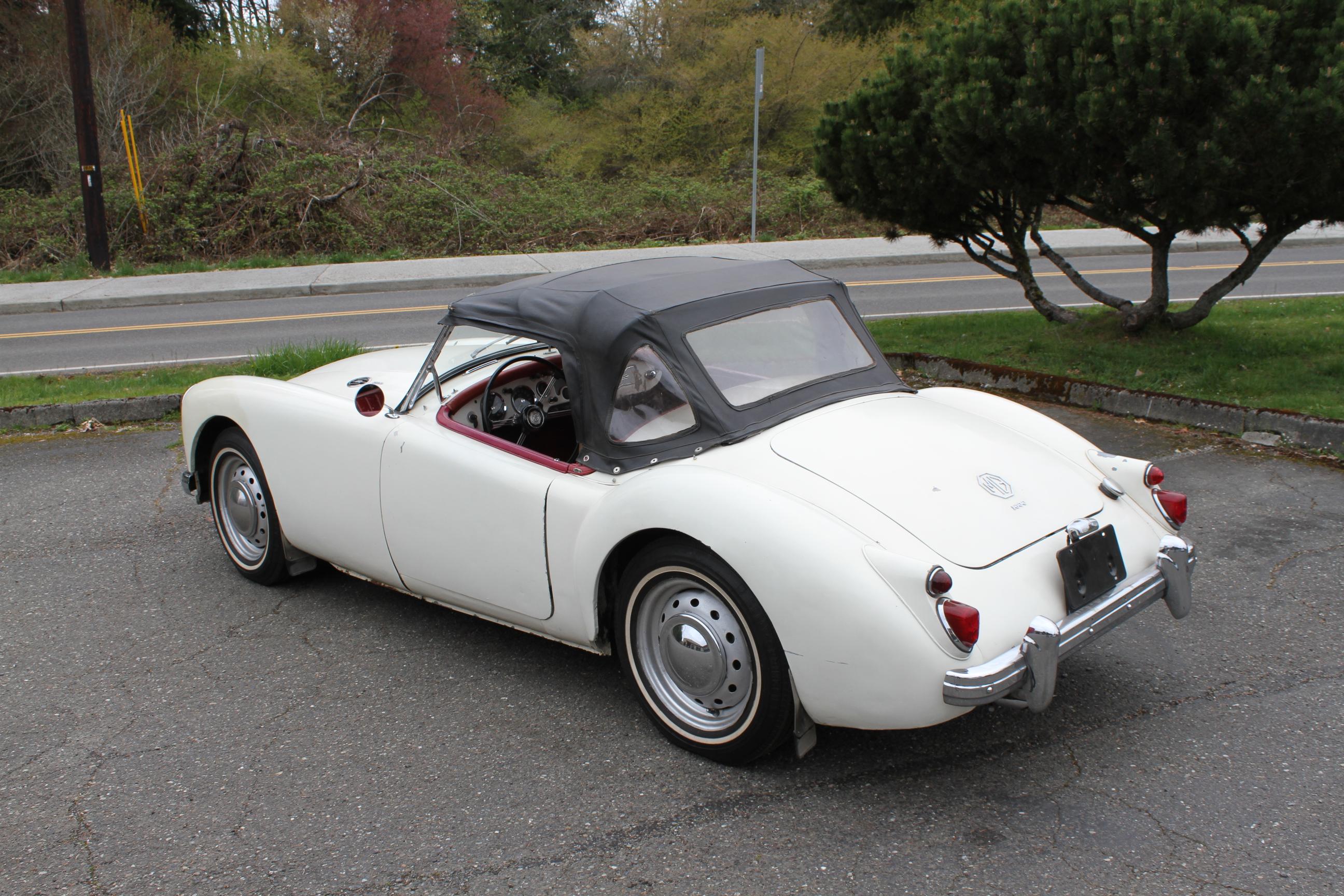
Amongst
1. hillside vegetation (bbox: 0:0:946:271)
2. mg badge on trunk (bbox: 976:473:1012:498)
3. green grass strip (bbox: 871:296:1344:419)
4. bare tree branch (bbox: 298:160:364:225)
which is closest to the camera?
mg badge on trunk (bbox: 976:473:1012:498)

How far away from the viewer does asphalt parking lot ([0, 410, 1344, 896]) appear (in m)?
2.87

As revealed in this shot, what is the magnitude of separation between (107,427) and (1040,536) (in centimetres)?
681

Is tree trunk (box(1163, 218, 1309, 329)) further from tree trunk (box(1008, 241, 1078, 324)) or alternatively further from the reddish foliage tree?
the reddish foliage tree

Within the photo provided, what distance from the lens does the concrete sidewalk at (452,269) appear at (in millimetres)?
15930

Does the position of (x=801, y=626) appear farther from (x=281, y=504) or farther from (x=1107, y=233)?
(x=1107, y=233)

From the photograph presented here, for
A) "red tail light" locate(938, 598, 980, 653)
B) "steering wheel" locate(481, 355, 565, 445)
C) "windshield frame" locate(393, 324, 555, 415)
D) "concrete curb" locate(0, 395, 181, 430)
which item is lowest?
"concrete curb" locate(0, 395, 181, 430)

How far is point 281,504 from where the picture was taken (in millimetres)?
4621

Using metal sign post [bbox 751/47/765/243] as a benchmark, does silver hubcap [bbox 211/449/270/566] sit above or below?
below

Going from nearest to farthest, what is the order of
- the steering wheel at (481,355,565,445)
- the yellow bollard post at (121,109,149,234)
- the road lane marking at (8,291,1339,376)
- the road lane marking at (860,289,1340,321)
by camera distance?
1. the steering wheel at (481,355,565,445)
2. the road lane marking at (8,291,1339,376)
3. the road lane marking at (860,289,1340,321)
4. the yellow bollard post at (121,109,149,234)

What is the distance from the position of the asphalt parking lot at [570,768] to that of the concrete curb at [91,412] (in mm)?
3335

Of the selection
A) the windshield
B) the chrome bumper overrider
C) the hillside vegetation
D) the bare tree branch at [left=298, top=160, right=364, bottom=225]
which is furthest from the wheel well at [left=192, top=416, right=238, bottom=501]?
the bare tree branch at [left=298, top=160, right=364, bottom=225]

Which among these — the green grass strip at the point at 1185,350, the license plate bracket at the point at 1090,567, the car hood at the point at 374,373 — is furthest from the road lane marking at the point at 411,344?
the license plate bracket at the point at 1090,567

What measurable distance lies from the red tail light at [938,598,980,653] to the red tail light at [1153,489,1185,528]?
48.5 inches

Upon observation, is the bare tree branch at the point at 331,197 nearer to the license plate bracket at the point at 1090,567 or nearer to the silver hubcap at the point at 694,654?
the silver hubcap at the point at 694,654
